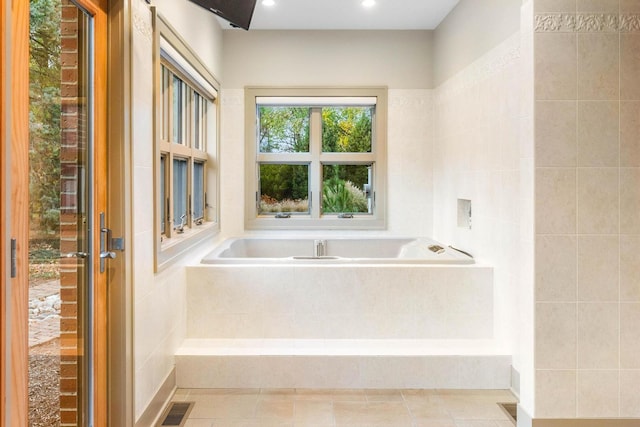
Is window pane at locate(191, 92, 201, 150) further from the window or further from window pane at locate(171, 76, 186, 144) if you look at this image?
the window

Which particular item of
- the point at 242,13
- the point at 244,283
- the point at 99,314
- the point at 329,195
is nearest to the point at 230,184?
the point at 329,195

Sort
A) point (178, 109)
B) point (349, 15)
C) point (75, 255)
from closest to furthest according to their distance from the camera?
point (75, 255), point (178, 109), point (349, 15)

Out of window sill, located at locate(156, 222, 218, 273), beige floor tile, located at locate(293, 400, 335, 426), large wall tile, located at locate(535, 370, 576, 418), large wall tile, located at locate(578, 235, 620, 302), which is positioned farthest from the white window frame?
large wall tile, located at locate(578, 235, 620, 302)

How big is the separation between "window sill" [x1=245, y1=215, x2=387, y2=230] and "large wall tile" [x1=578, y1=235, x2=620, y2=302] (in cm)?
263

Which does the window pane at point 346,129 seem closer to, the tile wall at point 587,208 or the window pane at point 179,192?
the window pane at point 179,192

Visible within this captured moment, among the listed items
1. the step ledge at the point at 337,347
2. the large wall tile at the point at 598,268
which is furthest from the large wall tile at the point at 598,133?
the step ledge at the point at 337,347

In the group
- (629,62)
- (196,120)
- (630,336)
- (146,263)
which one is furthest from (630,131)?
(196,120)

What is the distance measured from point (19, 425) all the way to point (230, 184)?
3539mm

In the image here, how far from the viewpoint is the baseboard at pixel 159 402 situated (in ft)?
8.08

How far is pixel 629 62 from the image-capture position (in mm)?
2355

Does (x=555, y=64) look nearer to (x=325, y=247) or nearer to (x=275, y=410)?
(x=275, y=410)

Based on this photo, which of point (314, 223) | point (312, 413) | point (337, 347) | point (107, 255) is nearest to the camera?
point (107, 255)

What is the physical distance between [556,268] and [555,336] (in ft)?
1.06

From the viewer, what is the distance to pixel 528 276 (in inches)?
96.9
